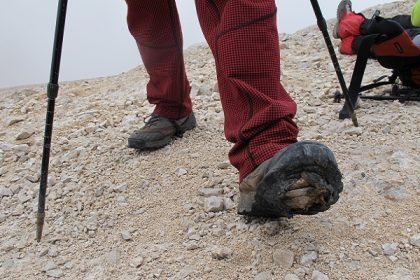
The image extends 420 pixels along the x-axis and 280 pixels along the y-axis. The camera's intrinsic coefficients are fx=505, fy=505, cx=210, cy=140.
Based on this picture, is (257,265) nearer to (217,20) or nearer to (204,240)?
(204,240)

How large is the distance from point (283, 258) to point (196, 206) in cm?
46

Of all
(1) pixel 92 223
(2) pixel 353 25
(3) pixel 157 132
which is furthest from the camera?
(2) pixel 353 25

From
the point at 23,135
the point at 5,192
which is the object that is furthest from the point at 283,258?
the point at 23,135

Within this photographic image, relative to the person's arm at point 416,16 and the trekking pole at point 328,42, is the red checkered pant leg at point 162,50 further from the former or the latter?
the person's arm at point 416,16

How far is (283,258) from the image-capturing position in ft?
4.60

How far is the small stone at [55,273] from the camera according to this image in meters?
1.56

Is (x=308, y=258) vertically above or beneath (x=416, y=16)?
beneath

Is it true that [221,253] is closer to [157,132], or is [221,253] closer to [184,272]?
[184,272]

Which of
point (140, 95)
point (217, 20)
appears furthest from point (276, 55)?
point (140, 95)

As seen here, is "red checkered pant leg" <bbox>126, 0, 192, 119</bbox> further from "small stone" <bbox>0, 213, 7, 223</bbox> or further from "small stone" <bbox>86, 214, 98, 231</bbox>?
"small stone" <bbox>0, 213, 7, 223</bbox>

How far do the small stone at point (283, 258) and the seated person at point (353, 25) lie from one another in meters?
1.63

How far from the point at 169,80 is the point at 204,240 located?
883 millimetres

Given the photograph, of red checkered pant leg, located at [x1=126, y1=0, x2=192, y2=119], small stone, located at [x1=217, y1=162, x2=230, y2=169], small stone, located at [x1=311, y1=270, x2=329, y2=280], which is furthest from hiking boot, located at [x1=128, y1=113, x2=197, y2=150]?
small stone, located at [x1=311, y1=270, x2=329, y2=280]

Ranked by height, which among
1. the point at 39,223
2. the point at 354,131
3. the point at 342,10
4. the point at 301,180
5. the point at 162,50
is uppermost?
the point at 162,50
